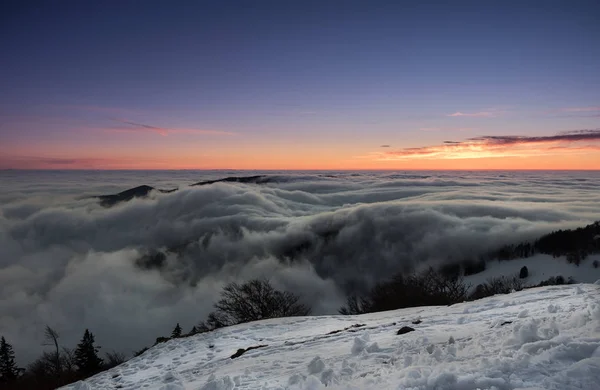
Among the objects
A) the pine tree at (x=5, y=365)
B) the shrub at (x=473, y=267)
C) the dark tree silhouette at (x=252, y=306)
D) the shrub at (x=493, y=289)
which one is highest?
the dark tree silhouette at (x=252, y=306)

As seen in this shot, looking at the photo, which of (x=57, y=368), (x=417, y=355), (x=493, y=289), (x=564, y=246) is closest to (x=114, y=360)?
(x=57, y=368)

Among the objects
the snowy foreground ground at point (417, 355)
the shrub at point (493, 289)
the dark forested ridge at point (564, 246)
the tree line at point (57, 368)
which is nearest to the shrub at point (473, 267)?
the dark forested ridge at point (564, 246)

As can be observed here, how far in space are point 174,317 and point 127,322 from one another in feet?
89.1

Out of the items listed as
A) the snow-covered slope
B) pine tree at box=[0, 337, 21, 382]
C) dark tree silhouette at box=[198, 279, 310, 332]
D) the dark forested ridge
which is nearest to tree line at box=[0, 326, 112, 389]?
pine tree at box=[0, 337, 21, 382]

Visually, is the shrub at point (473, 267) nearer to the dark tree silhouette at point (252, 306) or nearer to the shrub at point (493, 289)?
the shrub at point (493, 289)

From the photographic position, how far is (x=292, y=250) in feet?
621

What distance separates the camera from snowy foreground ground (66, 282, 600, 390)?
17.1 ft

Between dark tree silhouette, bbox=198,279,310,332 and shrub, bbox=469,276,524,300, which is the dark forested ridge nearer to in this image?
shrub, bbox=469,276,524,300

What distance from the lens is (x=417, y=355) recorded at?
707 cm

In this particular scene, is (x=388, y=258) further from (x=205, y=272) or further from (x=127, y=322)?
(x=127, y=322)

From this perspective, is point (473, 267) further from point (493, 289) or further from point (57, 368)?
point (57, 368)

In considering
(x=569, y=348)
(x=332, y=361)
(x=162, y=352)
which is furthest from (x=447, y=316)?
(x=162, y=352)

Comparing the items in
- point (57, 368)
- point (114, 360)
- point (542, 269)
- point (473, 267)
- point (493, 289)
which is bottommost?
point (473, 267)

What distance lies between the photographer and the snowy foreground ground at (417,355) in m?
5.20
